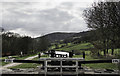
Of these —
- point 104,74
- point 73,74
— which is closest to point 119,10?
point 104,74

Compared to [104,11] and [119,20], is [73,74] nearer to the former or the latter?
[119,20]

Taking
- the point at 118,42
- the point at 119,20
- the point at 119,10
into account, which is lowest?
the point at 118,42

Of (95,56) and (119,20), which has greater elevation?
(119,20)

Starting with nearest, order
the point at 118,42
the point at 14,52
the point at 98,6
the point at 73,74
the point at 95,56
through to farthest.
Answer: the point at 73,74, the point at 118,42, the point at 98,6, the point at 95,56, the point at 14,52

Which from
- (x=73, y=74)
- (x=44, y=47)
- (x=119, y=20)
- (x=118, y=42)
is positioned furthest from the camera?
(x=44, y=47)

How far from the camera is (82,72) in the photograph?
27.0ft

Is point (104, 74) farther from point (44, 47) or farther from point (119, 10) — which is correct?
point (44, 47)

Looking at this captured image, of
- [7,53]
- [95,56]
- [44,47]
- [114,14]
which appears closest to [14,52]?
[7,53]

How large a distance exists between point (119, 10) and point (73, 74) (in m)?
6.86

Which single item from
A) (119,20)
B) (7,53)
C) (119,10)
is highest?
(119,10)

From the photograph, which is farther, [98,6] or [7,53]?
[7,53]

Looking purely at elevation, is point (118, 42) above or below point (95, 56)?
above

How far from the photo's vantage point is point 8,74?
27.5ft

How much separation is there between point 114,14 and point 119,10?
1.58ft
